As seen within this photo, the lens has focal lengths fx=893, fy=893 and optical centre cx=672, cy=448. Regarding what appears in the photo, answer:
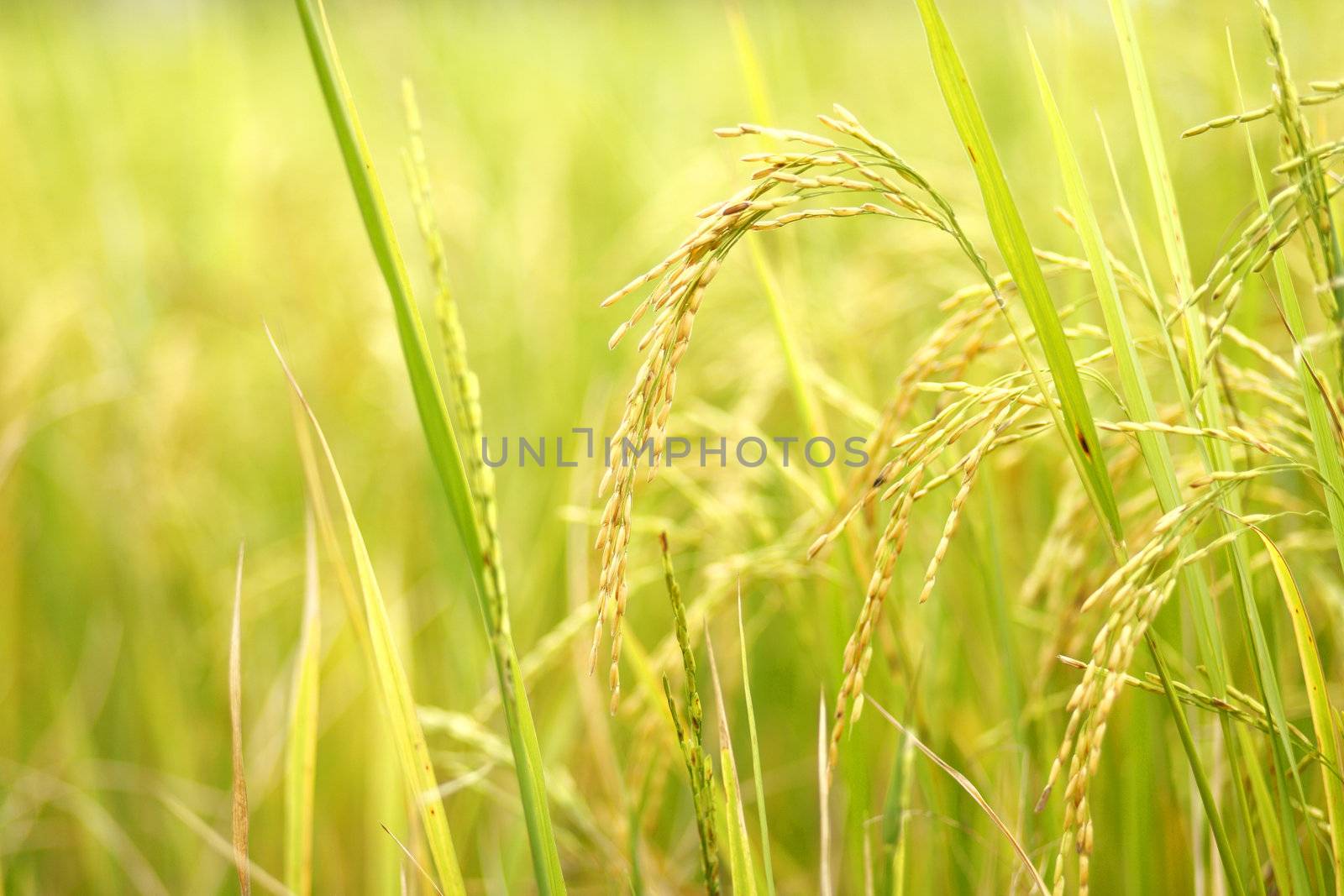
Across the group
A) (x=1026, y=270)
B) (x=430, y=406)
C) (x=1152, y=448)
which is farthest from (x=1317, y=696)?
(x=430, y=406)

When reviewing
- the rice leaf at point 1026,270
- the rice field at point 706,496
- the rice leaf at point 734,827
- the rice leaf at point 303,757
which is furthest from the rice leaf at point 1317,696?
the rice leaf at point 303,757

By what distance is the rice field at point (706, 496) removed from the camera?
606mm

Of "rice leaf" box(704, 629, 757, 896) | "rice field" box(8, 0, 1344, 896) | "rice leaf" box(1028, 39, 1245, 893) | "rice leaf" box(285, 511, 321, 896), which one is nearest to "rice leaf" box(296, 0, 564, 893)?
"rice field" box(8, 0, 1344, 896)

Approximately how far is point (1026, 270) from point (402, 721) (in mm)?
564

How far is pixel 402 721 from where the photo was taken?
26.6 inches

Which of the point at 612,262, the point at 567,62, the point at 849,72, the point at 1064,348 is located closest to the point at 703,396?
the point at 612,262

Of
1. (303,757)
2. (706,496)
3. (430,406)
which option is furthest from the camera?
(706,496)

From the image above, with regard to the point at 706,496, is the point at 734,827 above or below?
below

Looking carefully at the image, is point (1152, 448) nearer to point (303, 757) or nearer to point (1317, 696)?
point (1317, 696)

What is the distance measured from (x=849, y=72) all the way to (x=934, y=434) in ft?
13.3

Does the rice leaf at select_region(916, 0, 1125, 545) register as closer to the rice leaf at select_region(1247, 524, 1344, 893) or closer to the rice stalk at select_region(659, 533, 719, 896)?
the rice leaf at select_region(1247, 524, 1344, 893)

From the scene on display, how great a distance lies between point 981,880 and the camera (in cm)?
103

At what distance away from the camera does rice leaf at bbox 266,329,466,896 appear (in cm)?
65

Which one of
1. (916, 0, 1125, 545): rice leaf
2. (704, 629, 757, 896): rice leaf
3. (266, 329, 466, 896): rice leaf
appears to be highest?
(916, 0, 1125, 545): rice leaf
